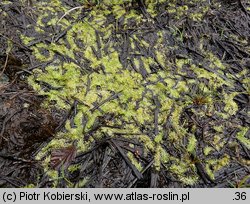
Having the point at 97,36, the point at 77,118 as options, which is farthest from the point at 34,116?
the point at 97,36

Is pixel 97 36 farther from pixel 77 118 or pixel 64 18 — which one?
pixel 77 118

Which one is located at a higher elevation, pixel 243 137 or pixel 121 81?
pixel 121 81

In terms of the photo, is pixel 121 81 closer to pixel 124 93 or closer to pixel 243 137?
pixel 124 93

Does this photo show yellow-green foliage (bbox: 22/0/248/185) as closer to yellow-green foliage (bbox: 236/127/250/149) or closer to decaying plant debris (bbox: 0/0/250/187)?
decaying plant debris (bbox: 0/0/250/187)

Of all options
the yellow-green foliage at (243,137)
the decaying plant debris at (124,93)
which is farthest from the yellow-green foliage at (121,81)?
the yellow-green foliage at (243,137)

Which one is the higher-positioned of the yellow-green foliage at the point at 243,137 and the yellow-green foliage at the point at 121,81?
the yellow-green foliage at the point at 121,81

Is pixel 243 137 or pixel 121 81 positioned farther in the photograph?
pixel 121 81

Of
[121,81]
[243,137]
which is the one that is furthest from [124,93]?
[243,137]

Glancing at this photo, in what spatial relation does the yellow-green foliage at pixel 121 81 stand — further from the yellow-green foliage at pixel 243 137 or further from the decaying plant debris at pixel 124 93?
the yellow-green foliage at pixel 243 137
